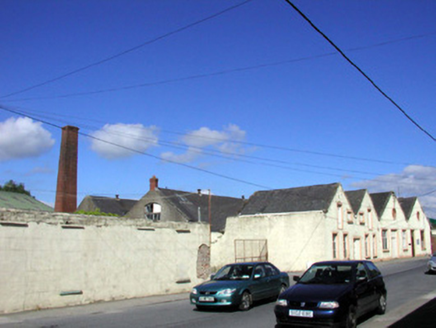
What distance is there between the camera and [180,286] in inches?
754

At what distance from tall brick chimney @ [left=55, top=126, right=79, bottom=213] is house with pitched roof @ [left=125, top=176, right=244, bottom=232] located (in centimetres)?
1158

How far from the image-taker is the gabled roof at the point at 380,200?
151 feet

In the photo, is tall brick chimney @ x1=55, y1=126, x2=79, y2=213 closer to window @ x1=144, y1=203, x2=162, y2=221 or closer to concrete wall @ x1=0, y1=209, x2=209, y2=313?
window @ x1=144, y1=203, x2=162, y2=221

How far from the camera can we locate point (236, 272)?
46.3 feet

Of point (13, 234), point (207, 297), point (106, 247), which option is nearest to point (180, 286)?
point (106, 247)

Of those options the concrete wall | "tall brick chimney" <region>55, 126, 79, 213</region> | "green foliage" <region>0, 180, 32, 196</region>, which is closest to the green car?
the concrete wall

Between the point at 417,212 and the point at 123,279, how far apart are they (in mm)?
47629

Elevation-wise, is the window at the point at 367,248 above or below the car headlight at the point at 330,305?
below

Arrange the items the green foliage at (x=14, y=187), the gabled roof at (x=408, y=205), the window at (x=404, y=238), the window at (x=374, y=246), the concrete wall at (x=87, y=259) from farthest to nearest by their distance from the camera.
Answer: the green foliage at (x=14, y=187) < the gabled roof at (x=408, y=205) < the window at (x=404, y=238) < the window at (x=374, y=246) < the concrete wall at (x=87, y=259)

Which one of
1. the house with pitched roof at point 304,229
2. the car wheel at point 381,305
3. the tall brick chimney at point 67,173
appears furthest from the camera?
the house with pitched roof at point 304,229

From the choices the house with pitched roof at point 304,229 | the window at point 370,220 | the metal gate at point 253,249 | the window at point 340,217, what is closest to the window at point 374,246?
the house with pitched roof at point 304,229

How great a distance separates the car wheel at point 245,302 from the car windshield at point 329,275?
2.50 metres

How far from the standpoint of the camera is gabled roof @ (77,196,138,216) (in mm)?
51628

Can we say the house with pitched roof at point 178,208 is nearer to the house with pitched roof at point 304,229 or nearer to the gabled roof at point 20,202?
the house with pitched roof at point 304,229
